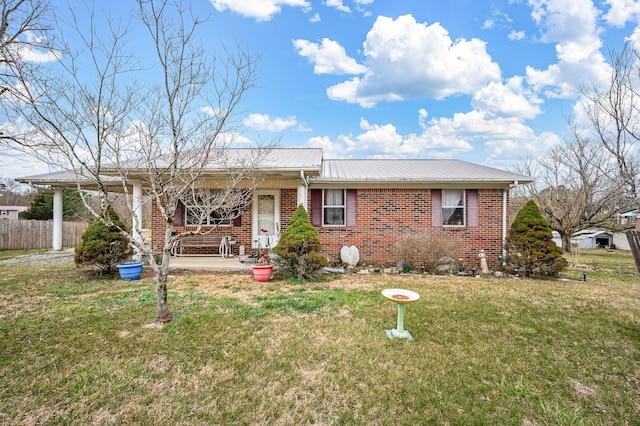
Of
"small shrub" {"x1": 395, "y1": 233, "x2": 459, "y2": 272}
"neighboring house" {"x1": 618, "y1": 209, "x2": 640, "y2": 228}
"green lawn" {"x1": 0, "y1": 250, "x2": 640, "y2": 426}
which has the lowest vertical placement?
"green lawn" {"x1": 0, "y1": 250, "x2": 640, "y2": 426}

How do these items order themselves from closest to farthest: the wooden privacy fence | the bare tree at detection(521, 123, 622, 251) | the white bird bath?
the white bird bath → the wooden privacy fence → the bare tree at detection(521, 123, 622, 251)

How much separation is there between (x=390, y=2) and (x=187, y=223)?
10366mm

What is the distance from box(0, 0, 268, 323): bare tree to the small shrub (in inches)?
267

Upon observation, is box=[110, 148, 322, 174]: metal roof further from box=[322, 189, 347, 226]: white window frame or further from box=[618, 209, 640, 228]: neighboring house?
box=[618, 209, 640, 228]: neighboring house

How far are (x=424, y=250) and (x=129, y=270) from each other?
328 inches

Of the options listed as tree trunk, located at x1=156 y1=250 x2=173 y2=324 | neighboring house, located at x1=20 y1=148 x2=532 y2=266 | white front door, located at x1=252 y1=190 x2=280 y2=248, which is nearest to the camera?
tree trunk, located at x1=156 y1=250 x2=173 y2=324

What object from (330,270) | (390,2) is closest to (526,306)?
(330,270)

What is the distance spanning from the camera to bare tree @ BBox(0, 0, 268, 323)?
4.35 m

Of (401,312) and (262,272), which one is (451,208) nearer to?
(262,272)

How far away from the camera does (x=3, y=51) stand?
3.88 m

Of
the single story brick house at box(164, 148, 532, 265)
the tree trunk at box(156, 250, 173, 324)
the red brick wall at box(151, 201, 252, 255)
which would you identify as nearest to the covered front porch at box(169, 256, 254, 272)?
the red brick wall at box(151, 201, 252, 255)

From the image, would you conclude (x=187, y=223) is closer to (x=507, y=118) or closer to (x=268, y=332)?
(x=268, y=332)

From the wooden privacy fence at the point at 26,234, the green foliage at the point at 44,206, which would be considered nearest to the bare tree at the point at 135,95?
the wooden privacy fence at the point at 26,234

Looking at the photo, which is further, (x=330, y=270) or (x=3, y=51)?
(x=330, y=270)
